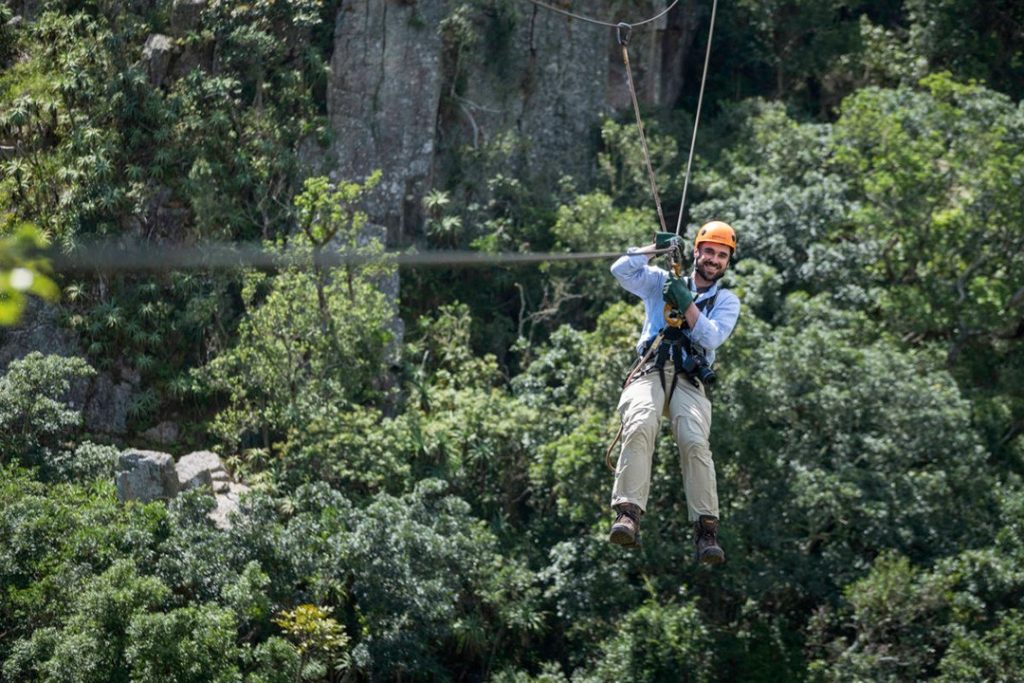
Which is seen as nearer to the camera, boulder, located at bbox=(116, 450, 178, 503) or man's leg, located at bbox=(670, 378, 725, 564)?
man's leg, located at bbox=(670, 378, 725, 564)

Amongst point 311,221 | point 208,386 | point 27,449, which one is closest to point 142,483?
point 27,449

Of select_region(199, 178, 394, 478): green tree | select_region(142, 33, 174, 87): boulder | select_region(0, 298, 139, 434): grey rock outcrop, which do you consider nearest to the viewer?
select_region(199, 178, 394, 478): green tree

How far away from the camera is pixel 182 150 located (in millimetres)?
18875

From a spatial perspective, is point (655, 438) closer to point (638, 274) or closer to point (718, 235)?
point (638, 274)

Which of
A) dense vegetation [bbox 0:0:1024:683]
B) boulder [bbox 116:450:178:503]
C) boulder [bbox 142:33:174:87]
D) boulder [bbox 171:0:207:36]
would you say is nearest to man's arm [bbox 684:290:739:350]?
dense vegetation [bbox 0:0:1024:683]

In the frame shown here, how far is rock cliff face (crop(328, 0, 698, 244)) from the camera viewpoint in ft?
65.7

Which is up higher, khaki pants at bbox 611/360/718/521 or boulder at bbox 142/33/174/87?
boulder at bbox 142/33/174/87

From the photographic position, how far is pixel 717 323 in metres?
8.39

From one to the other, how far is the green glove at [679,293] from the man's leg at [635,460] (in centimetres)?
63

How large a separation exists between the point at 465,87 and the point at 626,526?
530 inches

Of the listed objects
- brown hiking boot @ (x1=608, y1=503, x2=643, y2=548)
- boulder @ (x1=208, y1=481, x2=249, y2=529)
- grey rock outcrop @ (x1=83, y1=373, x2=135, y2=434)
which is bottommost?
boulder @ (x1=208, y1=481, x2=249, y2=529)

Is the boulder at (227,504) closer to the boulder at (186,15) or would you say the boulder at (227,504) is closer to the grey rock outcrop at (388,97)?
the grey rock outcrop at (388,97)

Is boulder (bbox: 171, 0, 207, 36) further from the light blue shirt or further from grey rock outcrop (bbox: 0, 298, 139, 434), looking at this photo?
the light blue shirt

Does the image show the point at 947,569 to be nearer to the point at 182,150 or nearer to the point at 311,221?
the point at 311,221
